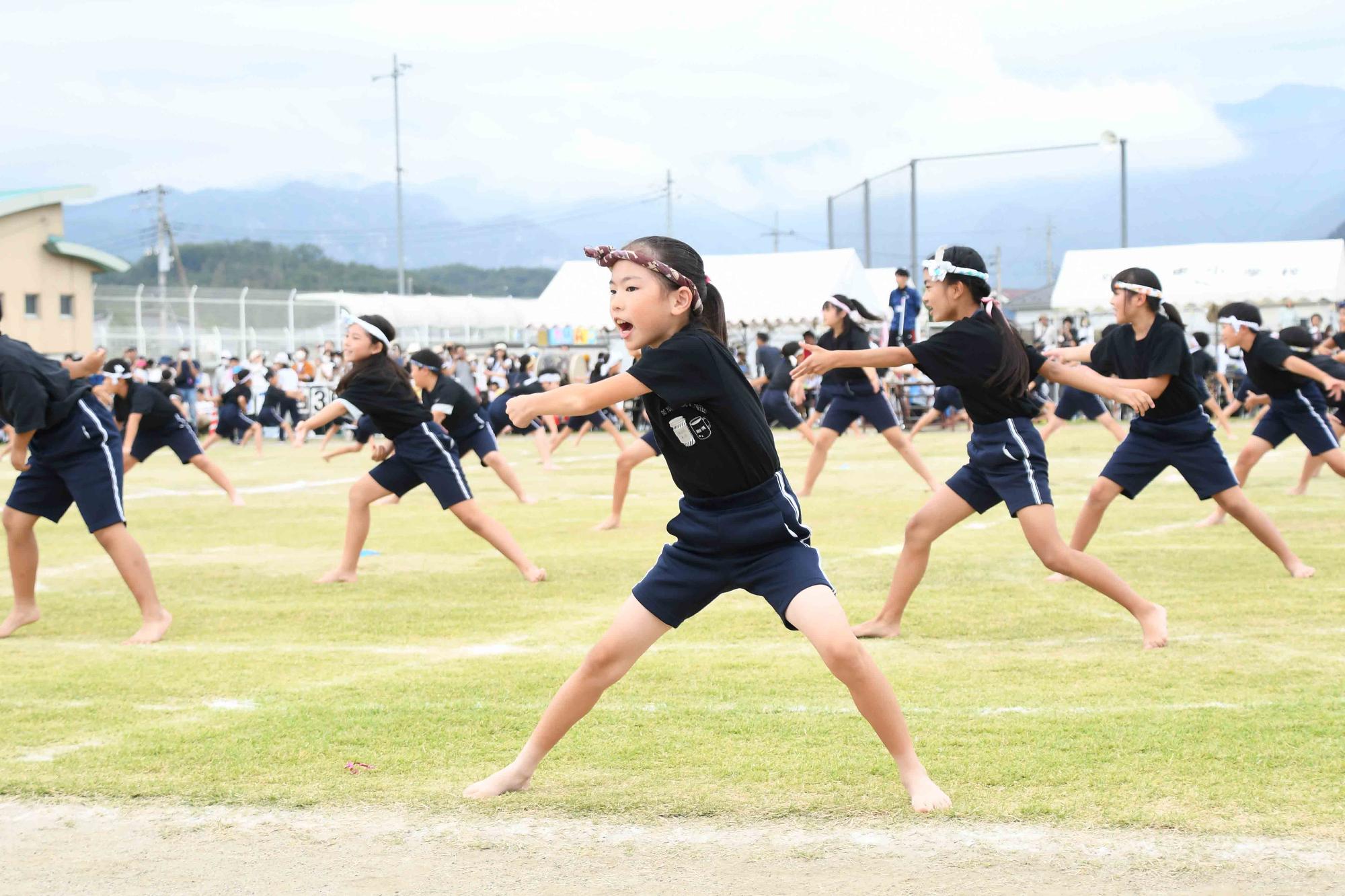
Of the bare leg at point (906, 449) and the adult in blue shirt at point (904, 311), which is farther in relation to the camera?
the adult in blue shirt at point (904, 311)

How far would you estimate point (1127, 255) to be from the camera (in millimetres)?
33625

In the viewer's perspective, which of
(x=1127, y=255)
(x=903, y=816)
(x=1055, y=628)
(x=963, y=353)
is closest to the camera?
(x=903, y=816)

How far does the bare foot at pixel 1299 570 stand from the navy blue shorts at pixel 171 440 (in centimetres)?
1085

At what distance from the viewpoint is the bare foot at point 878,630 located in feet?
24.2

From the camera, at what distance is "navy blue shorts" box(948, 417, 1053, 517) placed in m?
6.96

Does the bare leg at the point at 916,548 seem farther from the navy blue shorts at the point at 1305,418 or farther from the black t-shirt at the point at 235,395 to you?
the black t-shirt at the point at 235,395

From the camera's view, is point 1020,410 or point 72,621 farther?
point 72,621

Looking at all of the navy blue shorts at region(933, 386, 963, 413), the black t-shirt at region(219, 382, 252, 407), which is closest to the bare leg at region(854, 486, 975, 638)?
the navy blue shorts at region(933, 386, 963, 413)

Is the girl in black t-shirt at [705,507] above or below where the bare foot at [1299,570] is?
above

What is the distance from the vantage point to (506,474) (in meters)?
15.2

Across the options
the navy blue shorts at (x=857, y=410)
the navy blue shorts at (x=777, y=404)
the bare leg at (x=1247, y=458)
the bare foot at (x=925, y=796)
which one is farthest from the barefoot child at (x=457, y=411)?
the bare foot at (x=925, y=796)

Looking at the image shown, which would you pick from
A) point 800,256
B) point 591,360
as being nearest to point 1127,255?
point 800,256

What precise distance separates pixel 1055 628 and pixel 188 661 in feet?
15.0

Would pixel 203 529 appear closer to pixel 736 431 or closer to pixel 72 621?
pixel 72 621
